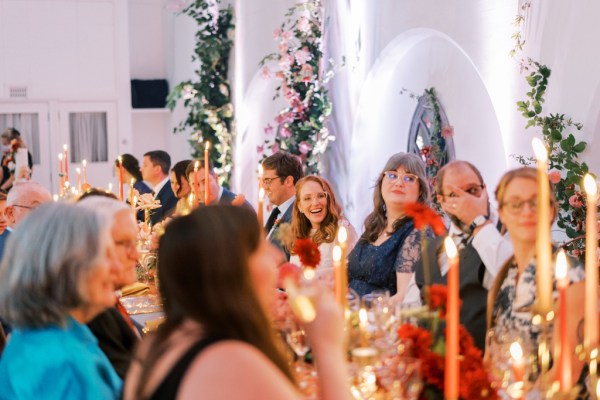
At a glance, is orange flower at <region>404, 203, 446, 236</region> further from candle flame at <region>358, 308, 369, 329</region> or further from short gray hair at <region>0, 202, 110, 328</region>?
short gray hair at <region>0, 202, 110, 328</region>

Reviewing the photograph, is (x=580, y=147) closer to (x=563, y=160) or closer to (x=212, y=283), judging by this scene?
(x=563, y=160)

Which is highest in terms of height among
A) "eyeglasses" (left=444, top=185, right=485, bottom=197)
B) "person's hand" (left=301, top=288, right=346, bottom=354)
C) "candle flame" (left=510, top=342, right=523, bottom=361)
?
"eyeglasses" (left=444, top=185, right=485, bottom=197)

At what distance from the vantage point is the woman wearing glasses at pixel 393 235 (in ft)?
13.5

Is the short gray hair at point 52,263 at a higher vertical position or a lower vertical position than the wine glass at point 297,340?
higher

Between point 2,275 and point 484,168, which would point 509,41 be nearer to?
point 484,168

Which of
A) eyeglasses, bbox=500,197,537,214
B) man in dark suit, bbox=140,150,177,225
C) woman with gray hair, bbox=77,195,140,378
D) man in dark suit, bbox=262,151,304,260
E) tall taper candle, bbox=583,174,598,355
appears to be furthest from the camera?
man in dark suit, bbox=140,150,177,225

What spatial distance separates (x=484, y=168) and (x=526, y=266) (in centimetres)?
336

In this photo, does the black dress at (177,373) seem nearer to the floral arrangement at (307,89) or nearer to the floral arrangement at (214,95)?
the floral arrangement at (307,89)

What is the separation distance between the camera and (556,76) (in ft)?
15.1

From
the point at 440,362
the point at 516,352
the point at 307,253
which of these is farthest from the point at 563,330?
the point at 307,253

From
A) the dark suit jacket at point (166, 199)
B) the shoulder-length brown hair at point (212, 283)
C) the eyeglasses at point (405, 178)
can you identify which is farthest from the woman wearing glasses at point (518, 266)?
the dark suit jacket at point (166, 199)

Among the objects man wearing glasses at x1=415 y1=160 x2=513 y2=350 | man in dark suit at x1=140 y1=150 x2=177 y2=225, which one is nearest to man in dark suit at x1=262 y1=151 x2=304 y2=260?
man in dark suit at x1=140 y1=150 x2=177 y2=225

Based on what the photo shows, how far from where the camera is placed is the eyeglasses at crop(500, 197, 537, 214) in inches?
91.7

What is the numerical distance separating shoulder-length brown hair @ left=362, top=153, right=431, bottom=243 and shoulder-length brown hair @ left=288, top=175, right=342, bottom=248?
0.26 m
